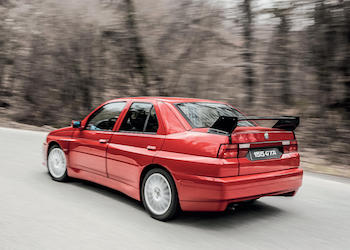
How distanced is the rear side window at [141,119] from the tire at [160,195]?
61 centimetres

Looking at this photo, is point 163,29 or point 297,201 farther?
point 163,29

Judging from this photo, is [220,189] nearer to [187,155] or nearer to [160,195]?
[187,155]

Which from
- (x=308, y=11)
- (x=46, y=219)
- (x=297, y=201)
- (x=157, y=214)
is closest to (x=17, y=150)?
(x=46, y=219)

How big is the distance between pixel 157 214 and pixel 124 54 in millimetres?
13192

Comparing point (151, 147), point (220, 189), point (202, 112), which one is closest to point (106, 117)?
point (151, 147)

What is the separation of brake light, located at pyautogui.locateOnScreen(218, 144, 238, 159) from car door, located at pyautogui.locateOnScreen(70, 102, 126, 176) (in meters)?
1.95

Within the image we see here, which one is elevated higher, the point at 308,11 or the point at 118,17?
the point at 118,17

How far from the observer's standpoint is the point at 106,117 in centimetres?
576

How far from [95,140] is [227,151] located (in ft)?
7.81

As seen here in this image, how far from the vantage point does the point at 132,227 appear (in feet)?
13.9

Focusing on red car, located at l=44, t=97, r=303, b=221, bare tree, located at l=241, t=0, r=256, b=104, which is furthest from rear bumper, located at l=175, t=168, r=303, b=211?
bare tree, located at l=241, t=0, r=256, b=104

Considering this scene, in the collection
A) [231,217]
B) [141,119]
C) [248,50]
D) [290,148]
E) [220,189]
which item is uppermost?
[248,50]

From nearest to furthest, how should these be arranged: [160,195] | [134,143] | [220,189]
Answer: [220,189], [160,195], [134,143]

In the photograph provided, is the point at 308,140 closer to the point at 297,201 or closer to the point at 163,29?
the point at 297,201
